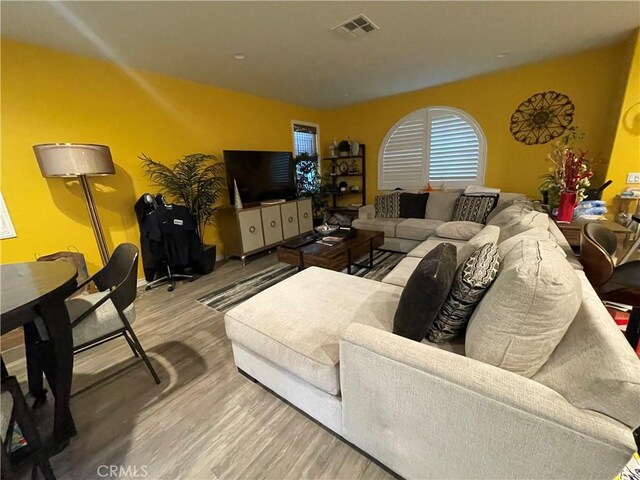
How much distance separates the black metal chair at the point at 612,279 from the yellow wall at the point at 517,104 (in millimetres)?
2236

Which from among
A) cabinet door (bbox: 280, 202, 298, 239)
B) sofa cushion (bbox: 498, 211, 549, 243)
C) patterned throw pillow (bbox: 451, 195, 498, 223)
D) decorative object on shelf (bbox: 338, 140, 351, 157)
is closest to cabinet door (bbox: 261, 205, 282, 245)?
cabinet door (bbox: 280, 202, 298, 239)

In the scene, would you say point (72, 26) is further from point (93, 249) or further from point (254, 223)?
point (254, 223)

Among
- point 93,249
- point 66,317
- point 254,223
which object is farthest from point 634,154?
point 93,249

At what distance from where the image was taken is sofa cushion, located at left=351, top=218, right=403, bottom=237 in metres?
3.60

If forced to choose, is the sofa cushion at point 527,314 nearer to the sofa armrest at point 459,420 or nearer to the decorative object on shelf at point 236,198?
the sofa armrest at point 459,420

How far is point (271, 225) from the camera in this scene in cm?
399

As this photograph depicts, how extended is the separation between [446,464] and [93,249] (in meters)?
3.49

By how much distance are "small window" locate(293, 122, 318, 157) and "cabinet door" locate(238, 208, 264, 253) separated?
1.81 meters

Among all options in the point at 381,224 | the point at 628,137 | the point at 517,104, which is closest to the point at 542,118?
the point at 517,104

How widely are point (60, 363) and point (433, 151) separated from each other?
4.65 meters

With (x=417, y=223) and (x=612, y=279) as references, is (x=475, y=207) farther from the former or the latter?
(x=612, y=279)

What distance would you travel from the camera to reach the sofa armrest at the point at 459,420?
64cm

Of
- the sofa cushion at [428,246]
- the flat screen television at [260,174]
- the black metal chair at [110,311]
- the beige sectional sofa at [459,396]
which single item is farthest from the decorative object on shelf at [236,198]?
the beige sectional sofa at [459,396]

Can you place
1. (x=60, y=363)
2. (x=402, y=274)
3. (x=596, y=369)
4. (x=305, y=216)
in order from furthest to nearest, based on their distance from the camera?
(x=305, y=216) < (x=402, y=274) < (x=60, y=363) < (x=596, y=369)
